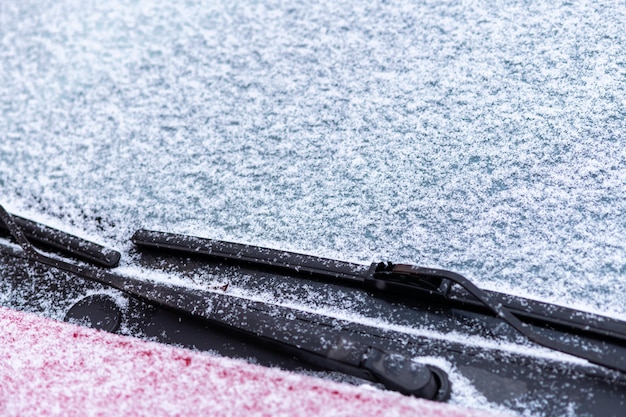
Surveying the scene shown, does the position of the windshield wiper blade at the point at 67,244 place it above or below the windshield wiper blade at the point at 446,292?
below

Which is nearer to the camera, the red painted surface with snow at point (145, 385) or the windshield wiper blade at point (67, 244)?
the red painted surface with snow at point (145, 385)

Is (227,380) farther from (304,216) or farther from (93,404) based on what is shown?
(304,216)

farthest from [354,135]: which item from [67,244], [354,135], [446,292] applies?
[67,244]

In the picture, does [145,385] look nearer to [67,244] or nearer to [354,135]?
[67,244]

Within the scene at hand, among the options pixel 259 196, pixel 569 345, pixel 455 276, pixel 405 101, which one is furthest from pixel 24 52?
pixel 569 345

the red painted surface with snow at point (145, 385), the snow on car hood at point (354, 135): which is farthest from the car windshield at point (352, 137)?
the red painted surface with snow at point (145, 385)

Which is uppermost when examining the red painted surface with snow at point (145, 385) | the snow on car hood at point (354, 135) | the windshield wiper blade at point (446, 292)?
the snow on car hood at point (354, 135)

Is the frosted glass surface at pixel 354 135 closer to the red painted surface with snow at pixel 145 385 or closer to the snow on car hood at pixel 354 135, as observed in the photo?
the snow on car hood at pixel 354 135
